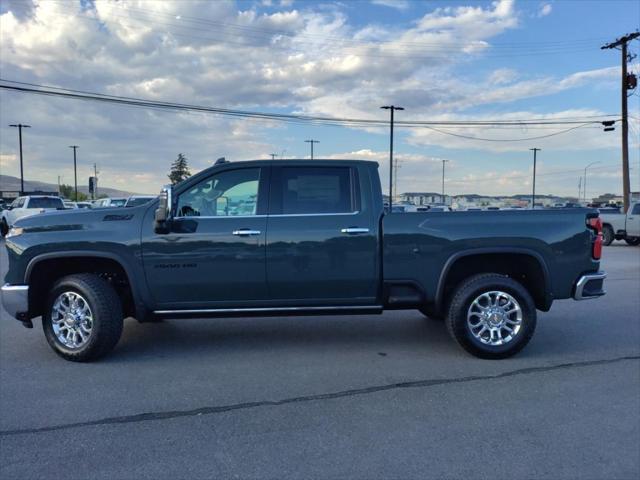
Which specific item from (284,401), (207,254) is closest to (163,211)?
(207,254)

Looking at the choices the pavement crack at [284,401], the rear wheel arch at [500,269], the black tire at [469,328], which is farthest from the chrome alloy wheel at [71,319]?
the black tire at [469,328]

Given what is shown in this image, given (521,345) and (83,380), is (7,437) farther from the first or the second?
(521,345)

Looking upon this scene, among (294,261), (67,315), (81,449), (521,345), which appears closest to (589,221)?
(521,345)

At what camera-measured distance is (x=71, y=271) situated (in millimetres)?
5645

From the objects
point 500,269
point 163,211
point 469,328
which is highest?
point 163,211

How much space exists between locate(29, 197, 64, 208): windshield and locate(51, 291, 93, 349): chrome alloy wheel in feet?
65.1

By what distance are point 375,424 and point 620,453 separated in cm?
162

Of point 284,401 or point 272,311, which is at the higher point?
point 272,311

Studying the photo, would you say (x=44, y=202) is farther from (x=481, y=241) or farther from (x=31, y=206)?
(x=481, y=241)

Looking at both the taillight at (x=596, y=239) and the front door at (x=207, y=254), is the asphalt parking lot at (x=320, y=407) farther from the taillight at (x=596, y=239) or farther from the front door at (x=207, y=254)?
the taillight at (x=596, y=239)

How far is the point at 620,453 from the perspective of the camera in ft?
11.4

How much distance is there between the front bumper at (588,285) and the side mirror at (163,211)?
167 inches

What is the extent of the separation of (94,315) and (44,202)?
20.5m

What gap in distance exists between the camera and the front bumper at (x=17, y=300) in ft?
17.4
